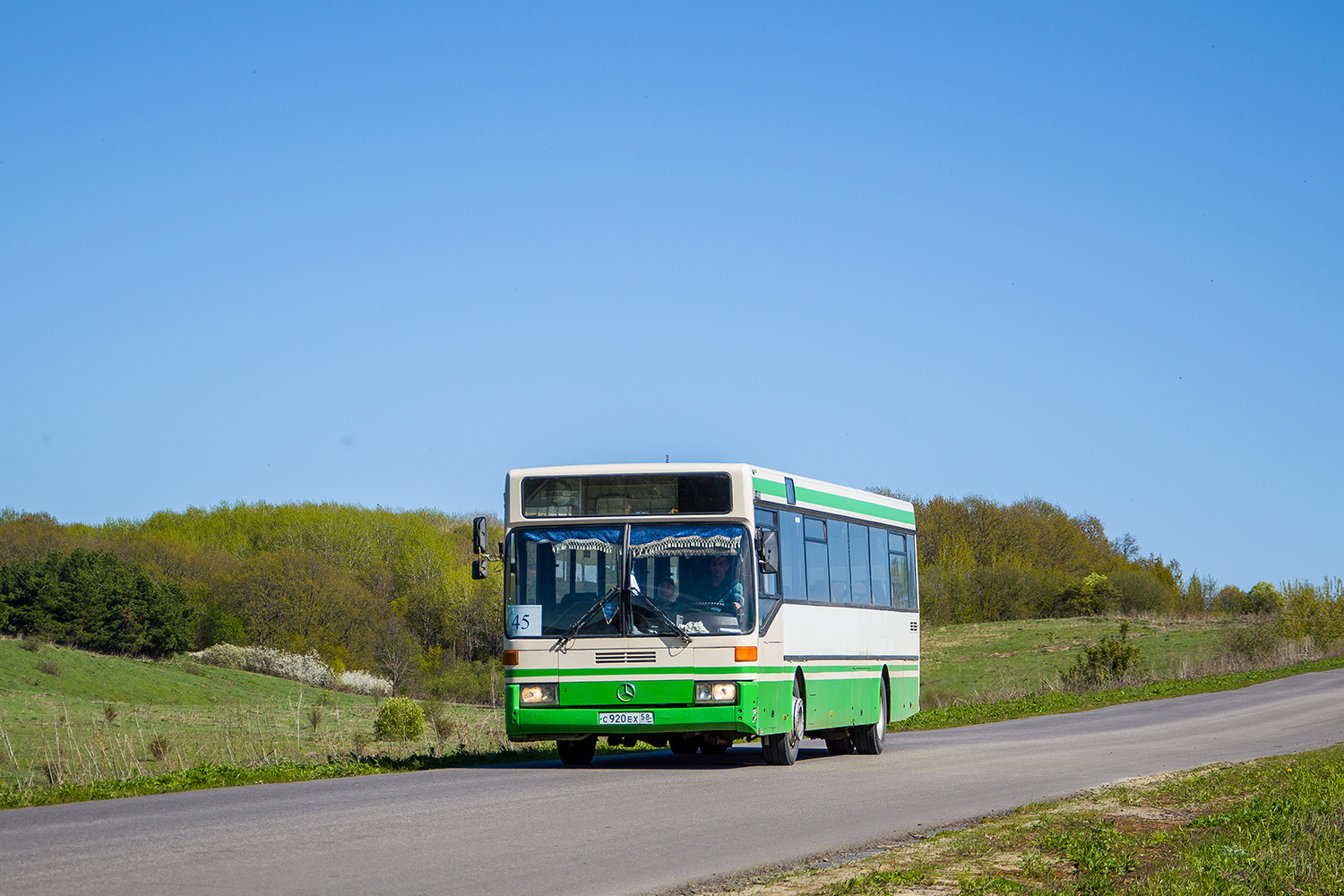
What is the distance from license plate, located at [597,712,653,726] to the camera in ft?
54.1

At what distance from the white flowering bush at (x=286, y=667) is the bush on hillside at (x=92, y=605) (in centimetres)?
274

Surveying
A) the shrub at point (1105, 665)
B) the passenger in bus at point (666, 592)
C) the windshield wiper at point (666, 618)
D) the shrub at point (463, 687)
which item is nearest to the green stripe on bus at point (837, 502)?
the passenger in bus at point (666, 592)

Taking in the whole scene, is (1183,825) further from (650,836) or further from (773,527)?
(773,527)

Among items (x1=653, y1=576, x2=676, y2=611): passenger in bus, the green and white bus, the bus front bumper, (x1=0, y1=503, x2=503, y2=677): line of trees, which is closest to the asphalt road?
the bus front bumper

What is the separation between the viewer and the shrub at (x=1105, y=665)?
46.8 m

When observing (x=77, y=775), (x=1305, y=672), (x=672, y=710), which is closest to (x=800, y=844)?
(x=672, y=710)

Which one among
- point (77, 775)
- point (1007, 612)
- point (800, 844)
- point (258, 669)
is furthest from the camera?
point (1007, 612)

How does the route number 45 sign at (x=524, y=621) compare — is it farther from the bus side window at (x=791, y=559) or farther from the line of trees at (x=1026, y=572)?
the line of trees at (x=1026, y=572)

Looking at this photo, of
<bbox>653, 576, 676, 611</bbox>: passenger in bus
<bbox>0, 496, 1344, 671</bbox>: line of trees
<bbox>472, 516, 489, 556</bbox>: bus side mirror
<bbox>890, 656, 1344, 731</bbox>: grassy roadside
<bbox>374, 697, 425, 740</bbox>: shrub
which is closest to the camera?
<bbox>472, 516, 489, 556</bbox>: bus side mirror

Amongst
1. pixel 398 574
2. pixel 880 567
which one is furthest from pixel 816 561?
pixel 398 574

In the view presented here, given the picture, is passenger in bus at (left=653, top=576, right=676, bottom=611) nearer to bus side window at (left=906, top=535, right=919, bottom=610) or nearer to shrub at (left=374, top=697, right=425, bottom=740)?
bus side window at (left=906, top=535, right=919, bottom=610)

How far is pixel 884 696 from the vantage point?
2169 centimetres

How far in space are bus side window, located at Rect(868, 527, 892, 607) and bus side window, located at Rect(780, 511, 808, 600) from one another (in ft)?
9.63

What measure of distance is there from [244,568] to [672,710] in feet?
270
